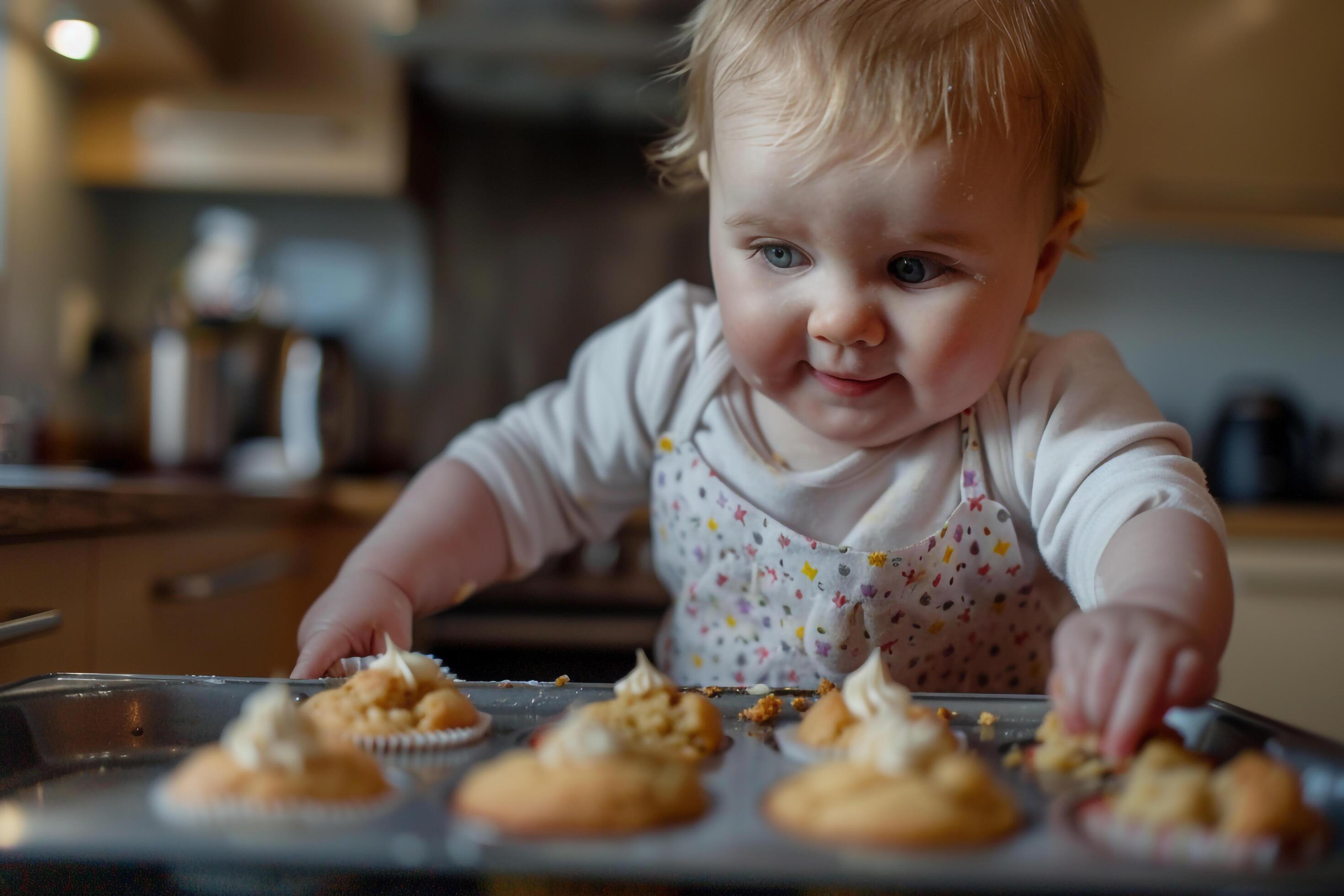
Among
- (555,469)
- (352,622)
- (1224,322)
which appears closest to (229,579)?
(555,469)

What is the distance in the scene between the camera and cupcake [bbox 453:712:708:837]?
0.40m

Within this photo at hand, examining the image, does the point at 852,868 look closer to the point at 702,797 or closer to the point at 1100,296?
the point at 702,797

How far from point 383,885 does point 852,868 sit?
11.1 inches

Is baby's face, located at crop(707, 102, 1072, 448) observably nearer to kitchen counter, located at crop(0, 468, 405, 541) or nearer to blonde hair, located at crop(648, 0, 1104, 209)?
blonde hair, located at crop(648, 0, 1104, 209)

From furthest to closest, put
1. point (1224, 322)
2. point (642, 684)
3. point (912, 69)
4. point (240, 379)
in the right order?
1. point (1224, 322)
2. point (240, 379)
3. point (912, 69)
4. point (642, 684)

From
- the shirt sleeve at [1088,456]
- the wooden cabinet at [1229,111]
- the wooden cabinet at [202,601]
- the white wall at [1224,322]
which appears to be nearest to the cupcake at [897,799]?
the shirt sleeve at [1088,456]

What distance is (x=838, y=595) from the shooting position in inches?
33.4

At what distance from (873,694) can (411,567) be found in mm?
407

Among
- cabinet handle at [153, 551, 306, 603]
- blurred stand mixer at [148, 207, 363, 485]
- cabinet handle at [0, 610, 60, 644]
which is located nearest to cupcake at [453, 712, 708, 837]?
cabinet handle at [0, 610, 60, 644]

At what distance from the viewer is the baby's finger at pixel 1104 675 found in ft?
1.59

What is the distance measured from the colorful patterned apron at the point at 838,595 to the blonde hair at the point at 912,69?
9.3 inches

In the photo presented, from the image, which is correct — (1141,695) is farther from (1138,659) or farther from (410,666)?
(410,666)

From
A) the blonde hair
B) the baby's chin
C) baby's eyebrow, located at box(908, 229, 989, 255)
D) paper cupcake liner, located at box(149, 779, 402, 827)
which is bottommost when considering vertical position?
paper cupcake liner, located at box(149, 779, 402, 827)

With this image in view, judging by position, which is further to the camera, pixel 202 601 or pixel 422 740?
pixel 202 601
